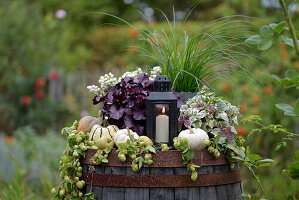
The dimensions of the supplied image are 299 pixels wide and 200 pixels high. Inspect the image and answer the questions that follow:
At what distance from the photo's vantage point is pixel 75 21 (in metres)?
10.2

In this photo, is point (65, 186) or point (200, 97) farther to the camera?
point (200, 97)

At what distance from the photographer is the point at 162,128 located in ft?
5.80

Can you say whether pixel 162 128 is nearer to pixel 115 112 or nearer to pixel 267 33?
pixel 115 112

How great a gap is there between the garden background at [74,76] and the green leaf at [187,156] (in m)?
0.47

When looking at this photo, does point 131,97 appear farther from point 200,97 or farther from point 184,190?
point 184,190

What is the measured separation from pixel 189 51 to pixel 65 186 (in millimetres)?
947

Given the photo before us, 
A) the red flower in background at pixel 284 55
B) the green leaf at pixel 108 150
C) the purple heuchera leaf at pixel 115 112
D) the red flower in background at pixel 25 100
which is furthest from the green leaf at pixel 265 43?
the red flower in background at pixel 25 100

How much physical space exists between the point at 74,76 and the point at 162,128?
669 centimetres

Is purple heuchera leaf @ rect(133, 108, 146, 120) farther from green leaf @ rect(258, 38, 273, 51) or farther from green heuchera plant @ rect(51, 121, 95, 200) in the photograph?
green leaf @ rect(258, 38, 273, 51)

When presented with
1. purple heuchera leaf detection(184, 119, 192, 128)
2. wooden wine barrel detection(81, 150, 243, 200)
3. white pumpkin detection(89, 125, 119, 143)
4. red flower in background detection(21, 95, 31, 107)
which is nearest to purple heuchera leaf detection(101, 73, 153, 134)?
white pumpkin detection(89, 125, 119, 143)

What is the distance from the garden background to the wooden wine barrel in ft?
1.56

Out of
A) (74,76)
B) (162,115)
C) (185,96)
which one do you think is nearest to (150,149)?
(162,115)

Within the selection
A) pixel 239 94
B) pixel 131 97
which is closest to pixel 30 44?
pixel 239 94

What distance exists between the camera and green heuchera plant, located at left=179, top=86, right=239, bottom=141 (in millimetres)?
1761
